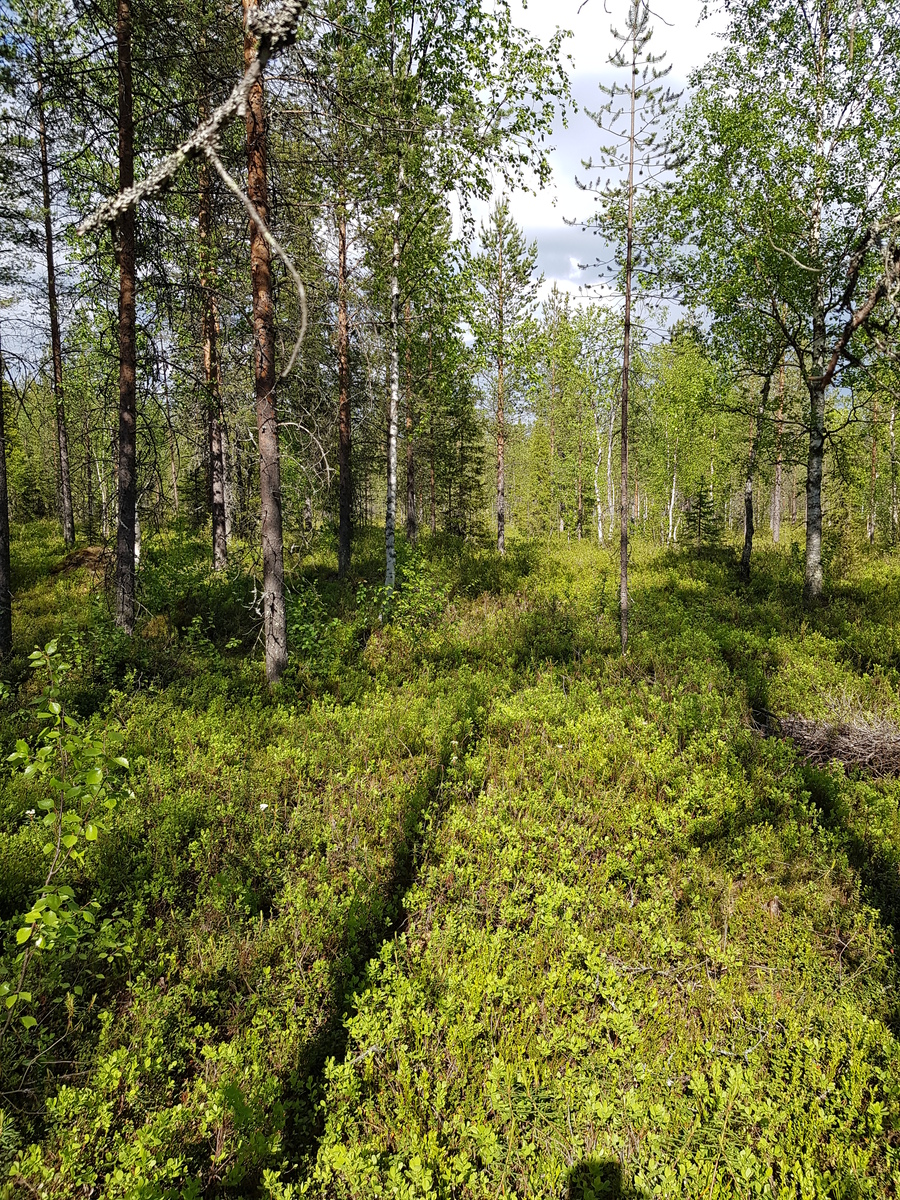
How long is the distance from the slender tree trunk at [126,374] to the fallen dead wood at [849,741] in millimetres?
10610

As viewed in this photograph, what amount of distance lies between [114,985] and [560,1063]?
3.39 meters

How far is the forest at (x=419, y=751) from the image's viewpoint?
10.5ft

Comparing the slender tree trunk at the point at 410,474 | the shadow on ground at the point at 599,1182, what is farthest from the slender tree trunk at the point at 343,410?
the shadow on ground at the point at 599,1182

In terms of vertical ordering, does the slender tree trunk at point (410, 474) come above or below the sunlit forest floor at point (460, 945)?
above

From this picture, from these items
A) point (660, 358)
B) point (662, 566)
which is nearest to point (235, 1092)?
point (662, 566)

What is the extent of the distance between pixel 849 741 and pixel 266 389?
941 cm

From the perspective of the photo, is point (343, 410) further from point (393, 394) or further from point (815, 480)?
point (815, 480)

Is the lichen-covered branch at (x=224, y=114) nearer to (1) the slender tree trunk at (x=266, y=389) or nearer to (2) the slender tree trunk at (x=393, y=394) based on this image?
(1) the slender tree trunk at (x=266, y=389)

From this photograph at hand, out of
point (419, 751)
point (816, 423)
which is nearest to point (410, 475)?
point (816, 423)

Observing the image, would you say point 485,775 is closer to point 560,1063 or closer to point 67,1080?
point 560,1063

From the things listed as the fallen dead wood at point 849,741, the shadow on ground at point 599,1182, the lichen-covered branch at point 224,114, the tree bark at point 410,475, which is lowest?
the shadow on ground at point 599,1182

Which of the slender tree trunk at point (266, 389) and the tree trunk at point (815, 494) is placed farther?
the tree trunk at point (815, 494)

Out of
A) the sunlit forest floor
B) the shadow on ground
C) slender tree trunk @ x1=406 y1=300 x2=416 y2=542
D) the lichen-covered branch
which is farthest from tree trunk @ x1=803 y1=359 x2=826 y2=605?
the lichen-covered branch

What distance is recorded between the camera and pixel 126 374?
870 cm
